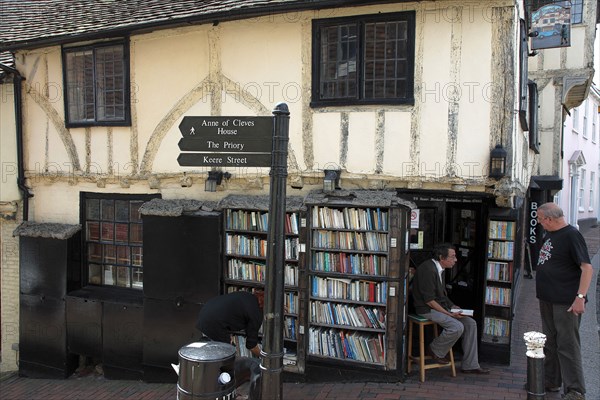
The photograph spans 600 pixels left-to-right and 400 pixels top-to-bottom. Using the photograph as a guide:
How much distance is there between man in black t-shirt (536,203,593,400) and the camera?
16.5ft

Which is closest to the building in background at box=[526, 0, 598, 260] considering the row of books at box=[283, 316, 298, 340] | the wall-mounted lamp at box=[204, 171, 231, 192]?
the row of books at box=[283, 316, 298, 340]

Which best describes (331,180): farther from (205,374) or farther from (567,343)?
(567,343)

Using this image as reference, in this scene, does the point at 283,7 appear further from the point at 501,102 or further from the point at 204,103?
the point at 501,102

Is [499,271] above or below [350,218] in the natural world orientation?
below

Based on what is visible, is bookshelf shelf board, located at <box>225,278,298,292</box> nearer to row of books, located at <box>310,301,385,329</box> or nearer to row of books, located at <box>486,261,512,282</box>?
row of books, located at <box>310,301,385,329</box>

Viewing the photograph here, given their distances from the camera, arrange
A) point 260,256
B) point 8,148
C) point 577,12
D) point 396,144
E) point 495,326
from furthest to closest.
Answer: point 577,12 < point 8,148 < point 260,256 < point 495,326 < point 396,144

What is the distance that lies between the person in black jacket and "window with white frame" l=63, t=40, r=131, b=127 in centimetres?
375

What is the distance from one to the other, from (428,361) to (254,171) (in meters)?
3.44

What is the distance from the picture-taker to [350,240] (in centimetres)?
651

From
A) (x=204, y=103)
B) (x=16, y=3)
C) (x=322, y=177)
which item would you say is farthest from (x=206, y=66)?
(x=16, y=3)

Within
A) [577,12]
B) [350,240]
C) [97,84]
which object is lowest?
[350,240]

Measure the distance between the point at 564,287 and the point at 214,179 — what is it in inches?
178

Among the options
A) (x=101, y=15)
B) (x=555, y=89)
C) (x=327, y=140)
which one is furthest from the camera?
(x=555, y=89)

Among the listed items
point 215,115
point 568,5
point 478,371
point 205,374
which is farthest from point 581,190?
point 205,374
